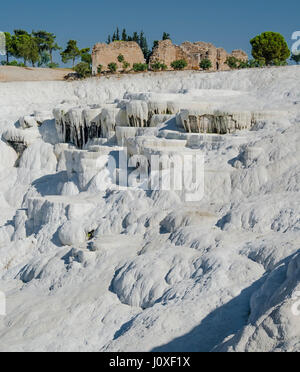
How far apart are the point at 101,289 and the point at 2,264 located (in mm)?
4261

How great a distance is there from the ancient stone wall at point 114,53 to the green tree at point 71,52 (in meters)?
8.58

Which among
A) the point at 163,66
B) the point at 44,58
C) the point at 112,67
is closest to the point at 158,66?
the point at 163,66

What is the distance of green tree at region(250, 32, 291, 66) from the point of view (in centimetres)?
2950

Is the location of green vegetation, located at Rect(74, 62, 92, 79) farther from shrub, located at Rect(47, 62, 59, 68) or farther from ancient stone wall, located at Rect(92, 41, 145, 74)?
shrub, located at Rect(47, 62, 59, 68)

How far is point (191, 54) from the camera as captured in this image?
31.3 meters

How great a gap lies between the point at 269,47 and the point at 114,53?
30.3 ft

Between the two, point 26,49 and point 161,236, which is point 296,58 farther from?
point 161,236

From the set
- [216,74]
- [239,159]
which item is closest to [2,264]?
[239,159]

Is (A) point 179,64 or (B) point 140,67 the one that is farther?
(B) point 140,67

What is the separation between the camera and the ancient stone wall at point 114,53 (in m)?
30.6

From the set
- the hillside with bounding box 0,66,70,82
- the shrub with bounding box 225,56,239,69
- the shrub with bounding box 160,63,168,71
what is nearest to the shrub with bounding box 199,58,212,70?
the shrub with bounding box 225,56,239,69

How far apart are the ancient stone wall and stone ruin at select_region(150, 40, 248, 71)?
58.6 inches

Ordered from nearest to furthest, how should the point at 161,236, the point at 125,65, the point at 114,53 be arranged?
the point at 161,236 < the point at 125,65 < the point at 114,53

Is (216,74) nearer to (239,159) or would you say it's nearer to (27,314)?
(239,159)
